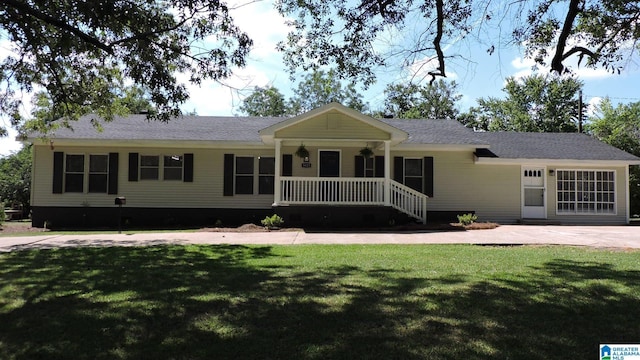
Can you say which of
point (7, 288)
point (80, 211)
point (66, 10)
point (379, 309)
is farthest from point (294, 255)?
point (80, 211)

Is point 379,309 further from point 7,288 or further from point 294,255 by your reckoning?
point 7,288

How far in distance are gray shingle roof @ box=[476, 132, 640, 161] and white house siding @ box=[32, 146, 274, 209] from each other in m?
9.47

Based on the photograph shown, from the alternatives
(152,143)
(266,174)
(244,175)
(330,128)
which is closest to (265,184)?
(266,174)

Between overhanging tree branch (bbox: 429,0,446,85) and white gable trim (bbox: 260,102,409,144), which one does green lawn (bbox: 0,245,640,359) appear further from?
white gable trim (bbox: 260,102,409,144)

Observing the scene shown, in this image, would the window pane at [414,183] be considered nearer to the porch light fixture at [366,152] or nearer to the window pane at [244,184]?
the porch light fixture at [366,152]

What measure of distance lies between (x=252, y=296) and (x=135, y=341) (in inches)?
62.1

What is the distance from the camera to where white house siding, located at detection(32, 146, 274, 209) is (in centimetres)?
1675

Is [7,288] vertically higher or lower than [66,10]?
lower

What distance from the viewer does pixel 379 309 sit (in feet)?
15.6

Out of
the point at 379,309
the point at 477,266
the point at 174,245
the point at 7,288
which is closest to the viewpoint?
the point at 379,309

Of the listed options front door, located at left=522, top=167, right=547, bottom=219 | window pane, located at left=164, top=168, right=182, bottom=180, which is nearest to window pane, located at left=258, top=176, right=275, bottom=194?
window pane, located at left=164, top=168, right=182, bottom=180

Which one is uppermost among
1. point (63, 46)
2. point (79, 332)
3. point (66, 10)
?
point (66, 10)

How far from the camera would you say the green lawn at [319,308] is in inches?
150

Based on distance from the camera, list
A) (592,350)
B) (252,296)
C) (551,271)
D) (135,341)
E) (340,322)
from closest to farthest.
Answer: (592,350), (135,341), (340,322), (252,296), (551,271)
